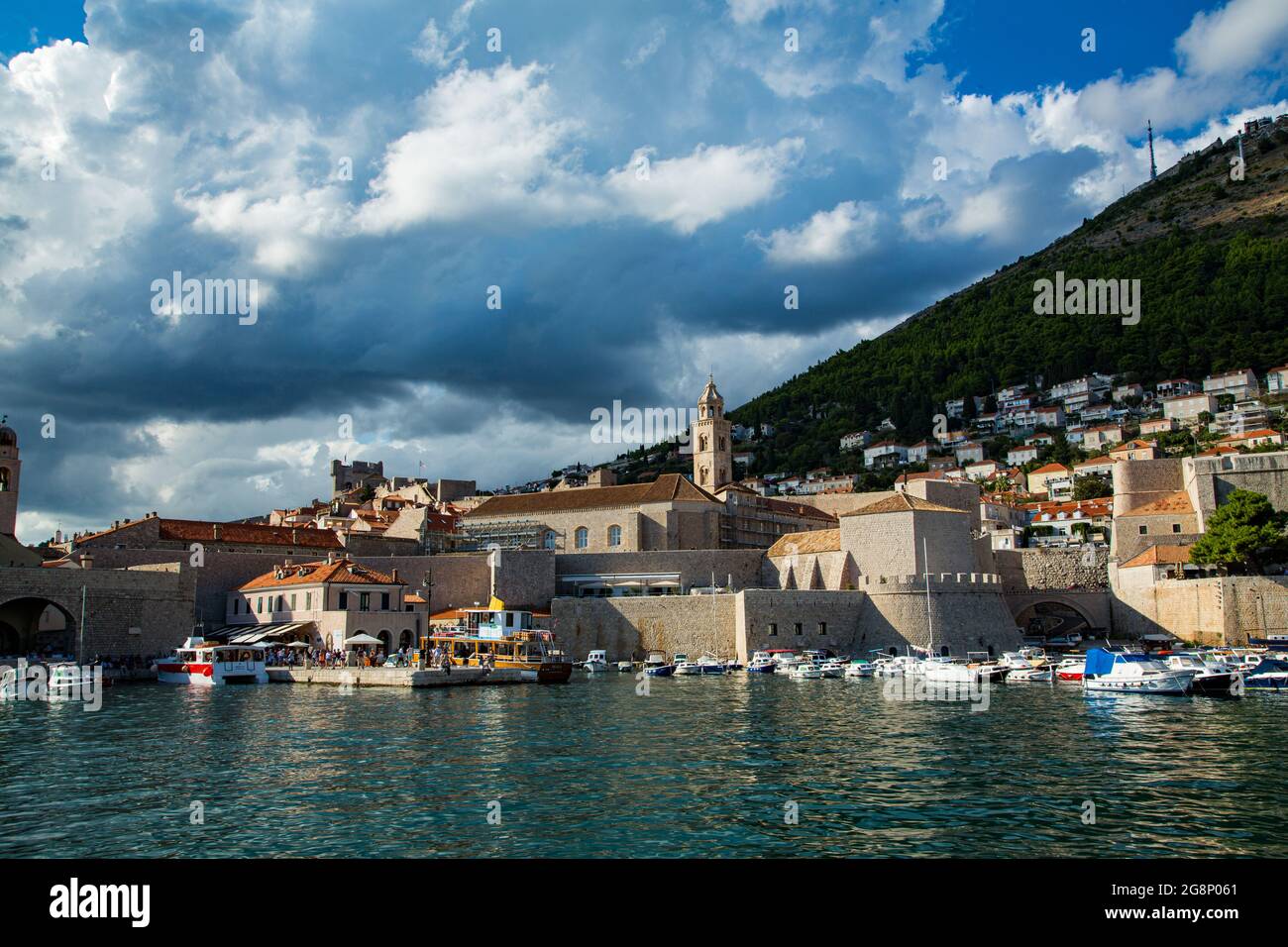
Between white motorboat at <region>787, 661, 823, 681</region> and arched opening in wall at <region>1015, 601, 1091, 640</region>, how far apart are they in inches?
698

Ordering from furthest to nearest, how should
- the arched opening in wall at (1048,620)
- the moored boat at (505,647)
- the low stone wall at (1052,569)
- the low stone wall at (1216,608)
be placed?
1. the low stone wall at (1052,569)
2. the arched opening in wall at (1048,620)
3. the low stone wall at (1216,608)
4. the moored boat at (505,647)

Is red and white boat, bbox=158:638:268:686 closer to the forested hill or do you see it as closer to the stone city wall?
the stone city wall

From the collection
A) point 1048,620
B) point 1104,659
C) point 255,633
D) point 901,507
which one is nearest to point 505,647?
point 255,633

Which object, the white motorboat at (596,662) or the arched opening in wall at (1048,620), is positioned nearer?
the white motorboat at (596,662)

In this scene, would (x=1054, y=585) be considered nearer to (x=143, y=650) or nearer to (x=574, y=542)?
(x=574, y=542)

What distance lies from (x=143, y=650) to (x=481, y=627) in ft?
43.2

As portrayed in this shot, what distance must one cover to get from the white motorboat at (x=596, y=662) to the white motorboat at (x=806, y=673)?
8175 millimetres

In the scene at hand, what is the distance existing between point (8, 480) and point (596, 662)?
26953 millimetres

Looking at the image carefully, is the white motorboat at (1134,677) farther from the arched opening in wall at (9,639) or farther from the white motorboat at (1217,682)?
the arched opening in wall at (9,639)

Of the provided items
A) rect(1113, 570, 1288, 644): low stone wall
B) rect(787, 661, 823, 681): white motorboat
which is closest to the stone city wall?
rect(787, 661, 823, 681): white motorboat

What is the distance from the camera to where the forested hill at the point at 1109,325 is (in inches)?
3853

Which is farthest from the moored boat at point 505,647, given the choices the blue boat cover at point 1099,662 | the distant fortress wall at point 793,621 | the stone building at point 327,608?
the blue boat cover at point 1099,662

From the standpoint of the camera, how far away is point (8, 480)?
43.6 meters

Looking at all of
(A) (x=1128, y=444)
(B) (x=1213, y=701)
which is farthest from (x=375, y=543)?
(A) (x=1128, y=444)
